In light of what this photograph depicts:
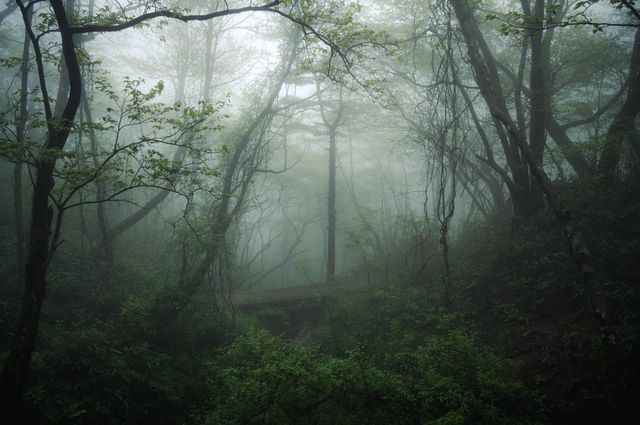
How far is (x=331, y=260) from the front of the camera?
16672mm

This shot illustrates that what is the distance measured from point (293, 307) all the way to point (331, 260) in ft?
13.0

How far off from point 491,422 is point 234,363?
A: 438cm

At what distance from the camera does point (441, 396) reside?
4.48 meters

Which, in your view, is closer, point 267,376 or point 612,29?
point 267,376

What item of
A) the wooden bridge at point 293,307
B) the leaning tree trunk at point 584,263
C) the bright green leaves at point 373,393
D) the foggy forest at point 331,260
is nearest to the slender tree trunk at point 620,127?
the foggy forest at point 331,260

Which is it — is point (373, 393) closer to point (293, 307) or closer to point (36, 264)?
point (36, 264)

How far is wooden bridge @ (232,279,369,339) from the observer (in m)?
12.3

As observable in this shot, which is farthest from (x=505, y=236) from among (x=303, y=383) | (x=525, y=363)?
(x=303, y=383)

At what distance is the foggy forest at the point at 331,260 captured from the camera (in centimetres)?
480

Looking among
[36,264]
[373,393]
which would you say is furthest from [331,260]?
[36,264]

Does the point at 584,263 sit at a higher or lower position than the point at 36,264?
lower

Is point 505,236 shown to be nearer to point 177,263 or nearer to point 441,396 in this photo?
point 441,396

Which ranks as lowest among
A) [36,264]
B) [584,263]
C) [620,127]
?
[584,263]

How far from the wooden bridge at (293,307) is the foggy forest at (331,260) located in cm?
9
